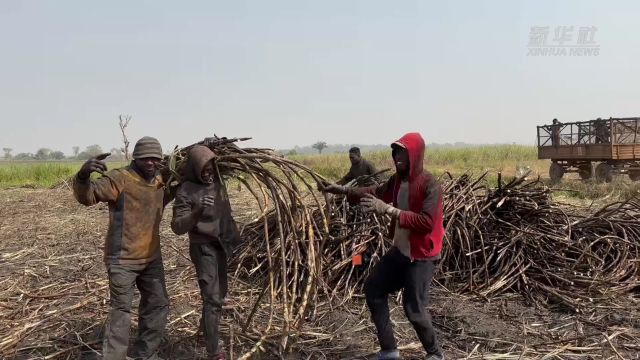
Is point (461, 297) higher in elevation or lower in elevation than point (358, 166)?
lower

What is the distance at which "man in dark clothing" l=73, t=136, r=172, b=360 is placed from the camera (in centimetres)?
311

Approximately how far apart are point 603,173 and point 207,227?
14.1 meters

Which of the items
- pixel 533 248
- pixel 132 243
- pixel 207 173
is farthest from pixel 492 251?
pixel 132 243

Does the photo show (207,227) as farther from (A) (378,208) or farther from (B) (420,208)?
(B) (420,208)

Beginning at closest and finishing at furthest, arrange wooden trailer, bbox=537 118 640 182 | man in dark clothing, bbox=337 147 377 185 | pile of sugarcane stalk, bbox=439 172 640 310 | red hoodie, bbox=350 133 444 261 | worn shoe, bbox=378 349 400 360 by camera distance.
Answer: red hoodie, bbox=350 133 444 261 < worn shoe, bbox=378 349 400 360 < pile of sugarcane stalk, bbox=439 172 640 310 < man in dark clothing, bbox=337 147 377 185 < wooden trailer, bbox=537 118 640 182

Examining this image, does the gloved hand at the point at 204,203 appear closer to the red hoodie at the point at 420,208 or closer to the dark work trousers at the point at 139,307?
the dark work trousers at the point at 139,307

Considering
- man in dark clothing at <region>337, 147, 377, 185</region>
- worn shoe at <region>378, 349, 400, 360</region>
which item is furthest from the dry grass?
man in dark clothing at <region>337, 147, 377, 185</region>

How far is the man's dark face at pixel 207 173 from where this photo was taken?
3.20 metres

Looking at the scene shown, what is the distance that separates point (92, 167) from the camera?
2918mm

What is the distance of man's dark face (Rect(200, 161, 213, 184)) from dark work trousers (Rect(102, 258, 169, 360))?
25.5 inches

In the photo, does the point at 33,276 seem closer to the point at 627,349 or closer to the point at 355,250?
the point at 355,250

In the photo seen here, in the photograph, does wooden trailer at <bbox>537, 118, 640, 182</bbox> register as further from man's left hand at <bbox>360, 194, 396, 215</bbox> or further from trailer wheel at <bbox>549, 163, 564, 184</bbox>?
man's left hand at <bbox>360, 194, 396, 215</bbox>

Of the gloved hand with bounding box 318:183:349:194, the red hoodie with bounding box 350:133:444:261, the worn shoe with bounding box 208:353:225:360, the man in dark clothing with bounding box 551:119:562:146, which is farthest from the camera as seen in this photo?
the man in dark clothing with bounding box 551:119:562:146

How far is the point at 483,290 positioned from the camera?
16.3 feet
